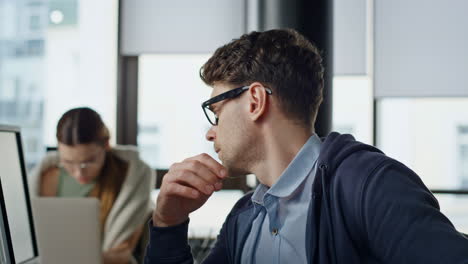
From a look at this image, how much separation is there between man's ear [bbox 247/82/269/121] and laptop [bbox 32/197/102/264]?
0.80 m

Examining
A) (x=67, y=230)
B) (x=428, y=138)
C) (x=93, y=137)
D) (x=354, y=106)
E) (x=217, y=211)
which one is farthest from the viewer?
(x=428, y=138)

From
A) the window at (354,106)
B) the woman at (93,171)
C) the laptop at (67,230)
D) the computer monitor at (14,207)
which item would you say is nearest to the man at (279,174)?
the computer monitor at (14,207)

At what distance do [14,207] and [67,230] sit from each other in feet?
1.95

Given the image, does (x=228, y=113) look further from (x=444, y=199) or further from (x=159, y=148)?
(x=444, y=199)

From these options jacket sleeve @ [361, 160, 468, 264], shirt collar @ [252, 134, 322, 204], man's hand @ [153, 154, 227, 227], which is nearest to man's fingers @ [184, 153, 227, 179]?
man's hand @ [153, 154, 227, 227]

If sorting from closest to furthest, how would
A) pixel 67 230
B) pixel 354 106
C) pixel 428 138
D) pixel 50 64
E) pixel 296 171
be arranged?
pixel 296 171 → pixel 67 230 → pixel 354 106 → pixel 50 64 → pixel 428 138

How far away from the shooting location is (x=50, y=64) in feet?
15.1

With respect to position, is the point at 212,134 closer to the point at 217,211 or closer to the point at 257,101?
the point at 257,101

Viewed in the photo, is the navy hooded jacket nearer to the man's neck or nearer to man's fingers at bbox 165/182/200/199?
the man's neck

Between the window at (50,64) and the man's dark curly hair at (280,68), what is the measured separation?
123 inches

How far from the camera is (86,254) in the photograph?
72.2 inches

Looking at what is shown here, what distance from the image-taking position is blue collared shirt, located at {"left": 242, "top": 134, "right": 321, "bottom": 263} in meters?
1.17

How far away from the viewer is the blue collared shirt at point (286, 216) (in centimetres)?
117

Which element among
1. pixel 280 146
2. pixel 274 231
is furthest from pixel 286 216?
pixel 280 146
